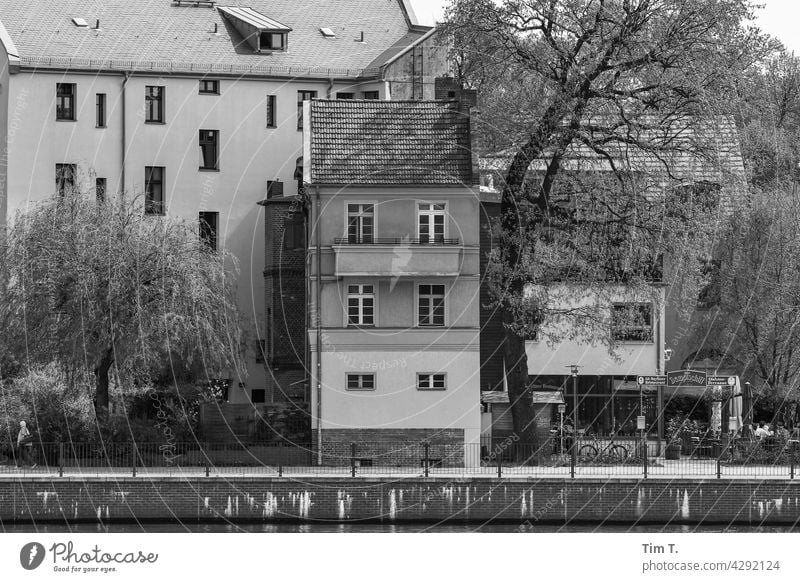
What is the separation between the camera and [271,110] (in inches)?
3546

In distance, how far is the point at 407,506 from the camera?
5947 cm

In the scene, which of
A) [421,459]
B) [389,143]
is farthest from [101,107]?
[421,459]

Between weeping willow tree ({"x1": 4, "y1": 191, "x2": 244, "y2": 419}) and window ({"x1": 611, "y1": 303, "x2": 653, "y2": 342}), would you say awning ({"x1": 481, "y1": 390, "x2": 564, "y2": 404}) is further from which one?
weeping willow tree ({"x1": 4, "y1": 191, "x2": 244, "y2": 419})

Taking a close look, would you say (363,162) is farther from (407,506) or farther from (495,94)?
(407,506)

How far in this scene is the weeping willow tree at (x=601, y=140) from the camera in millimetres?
66500

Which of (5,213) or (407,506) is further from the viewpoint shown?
(5,213)

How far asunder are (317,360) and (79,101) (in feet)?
84.9

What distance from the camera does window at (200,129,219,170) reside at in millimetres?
89750

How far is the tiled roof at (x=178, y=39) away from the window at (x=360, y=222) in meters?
22.2

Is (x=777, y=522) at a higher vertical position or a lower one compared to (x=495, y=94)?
lower

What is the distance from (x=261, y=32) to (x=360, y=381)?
28475 millimetres

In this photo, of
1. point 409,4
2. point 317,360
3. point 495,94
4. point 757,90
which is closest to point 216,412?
point 317,360

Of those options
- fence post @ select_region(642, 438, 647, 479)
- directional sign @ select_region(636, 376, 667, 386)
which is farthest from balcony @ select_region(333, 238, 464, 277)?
fence post @ select_region(642, 438, 647, 479)

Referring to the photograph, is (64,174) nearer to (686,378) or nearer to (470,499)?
(686,378)
